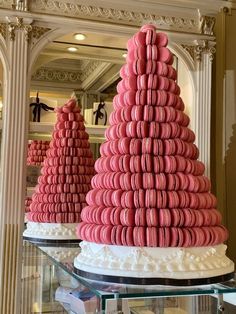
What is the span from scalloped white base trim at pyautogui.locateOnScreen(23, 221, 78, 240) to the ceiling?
62cm

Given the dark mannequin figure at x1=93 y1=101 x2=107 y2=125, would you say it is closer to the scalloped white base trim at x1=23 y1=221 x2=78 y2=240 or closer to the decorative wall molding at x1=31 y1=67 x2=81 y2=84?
the decorative wall molding at x1=31 y1=67 x2=81 y2=84

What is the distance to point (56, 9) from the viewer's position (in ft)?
6.36

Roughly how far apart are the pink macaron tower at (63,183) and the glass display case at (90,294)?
0.10 metres

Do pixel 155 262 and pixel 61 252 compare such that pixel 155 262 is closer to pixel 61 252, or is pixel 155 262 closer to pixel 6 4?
pixel 61 252

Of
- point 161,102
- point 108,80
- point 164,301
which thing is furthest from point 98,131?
point 164,301

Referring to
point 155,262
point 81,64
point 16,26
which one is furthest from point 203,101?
point 155,262

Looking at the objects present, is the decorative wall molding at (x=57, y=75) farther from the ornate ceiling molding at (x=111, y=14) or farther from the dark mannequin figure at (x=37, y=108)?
the ornate ceiling molding at (x=111, y=14)

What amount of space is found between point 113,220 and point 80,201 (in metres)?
0.68

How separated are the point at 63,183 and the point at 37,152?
25cm

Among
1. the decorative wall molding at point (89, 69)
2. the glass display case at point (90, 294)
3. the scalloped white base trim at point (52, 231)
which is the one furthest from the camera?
the decorative wall molding at point (89, 69)

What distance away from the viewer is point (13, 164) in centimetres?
181

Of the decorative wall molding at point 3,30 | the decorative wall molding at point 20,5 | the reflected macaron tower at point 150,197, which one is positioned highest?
the decorative wall molding at point 20,5

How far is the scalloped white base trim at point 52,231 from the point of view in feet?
5.31

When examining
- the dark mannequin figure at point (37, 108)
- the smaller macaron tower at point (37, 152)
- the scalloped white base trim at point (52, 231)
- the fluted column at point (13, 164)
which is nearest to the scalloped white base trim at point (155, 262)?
the scalloped white base trim at point (52, 231)
